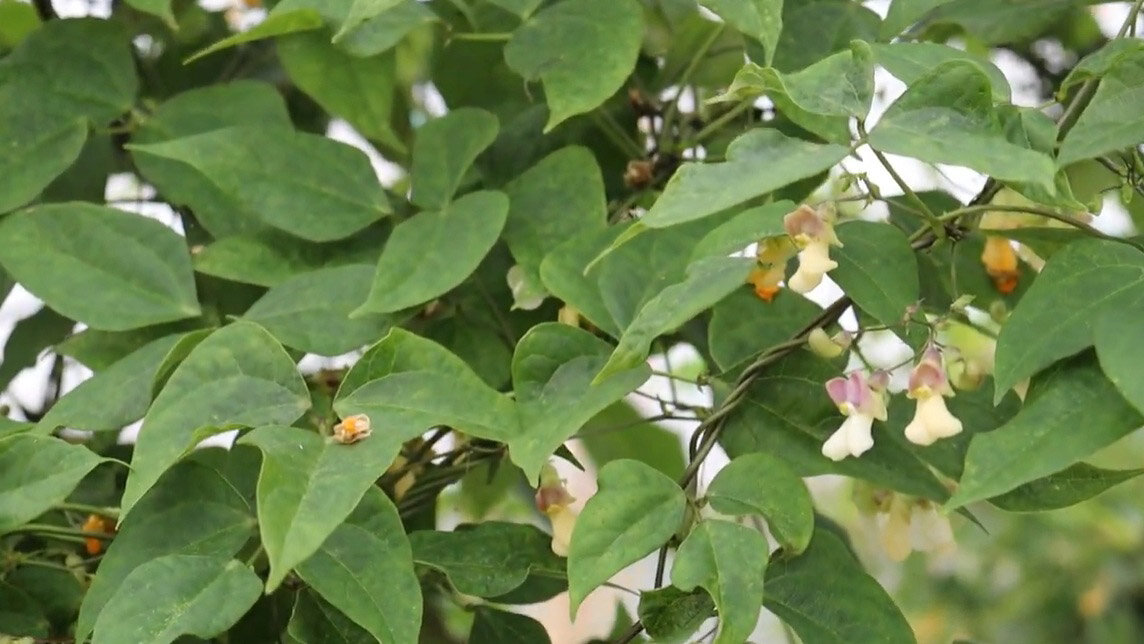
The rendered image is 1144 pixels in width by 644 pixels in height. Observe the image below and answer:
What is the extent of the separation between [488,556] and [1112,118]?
1.04 ft

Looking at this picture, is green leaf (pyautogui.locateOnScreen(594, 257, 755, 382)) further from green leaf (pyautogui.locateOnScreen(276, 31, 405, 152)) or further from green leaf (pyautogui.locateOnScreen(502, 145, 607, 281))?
green leaf (pyautogui.locateOnScreen(276, 31, 405, 152))

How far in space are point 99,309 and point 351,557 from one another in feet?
0.71

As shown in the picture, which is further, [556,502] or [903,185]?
[556,502]

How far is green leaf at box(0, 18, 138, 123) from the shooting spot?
70 cm

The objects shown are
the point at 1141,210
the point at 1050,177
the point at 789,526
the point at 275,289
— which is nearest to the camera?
the point at 1050,177

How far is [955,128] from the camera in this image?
0.44 metres

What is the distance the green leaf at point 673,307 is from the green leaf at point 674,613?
100 millimetres

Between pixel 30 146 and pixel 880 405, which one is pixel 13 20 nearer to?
pixel 30 146

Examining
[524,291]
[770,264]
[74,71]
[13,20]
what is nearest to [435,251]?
[524,291]

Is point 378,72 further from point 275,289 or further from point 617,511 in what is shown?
point 617,511

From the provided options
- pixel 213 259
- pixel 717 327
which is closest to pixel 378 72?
pixel 213 259

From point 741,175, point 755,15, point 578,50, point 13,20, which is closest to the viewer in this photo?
point 741,175

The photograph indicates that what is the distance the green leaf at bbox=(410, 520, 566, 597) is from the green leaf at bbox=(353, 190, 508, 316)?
0.11 metres

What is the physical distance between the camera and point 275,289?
623mm
